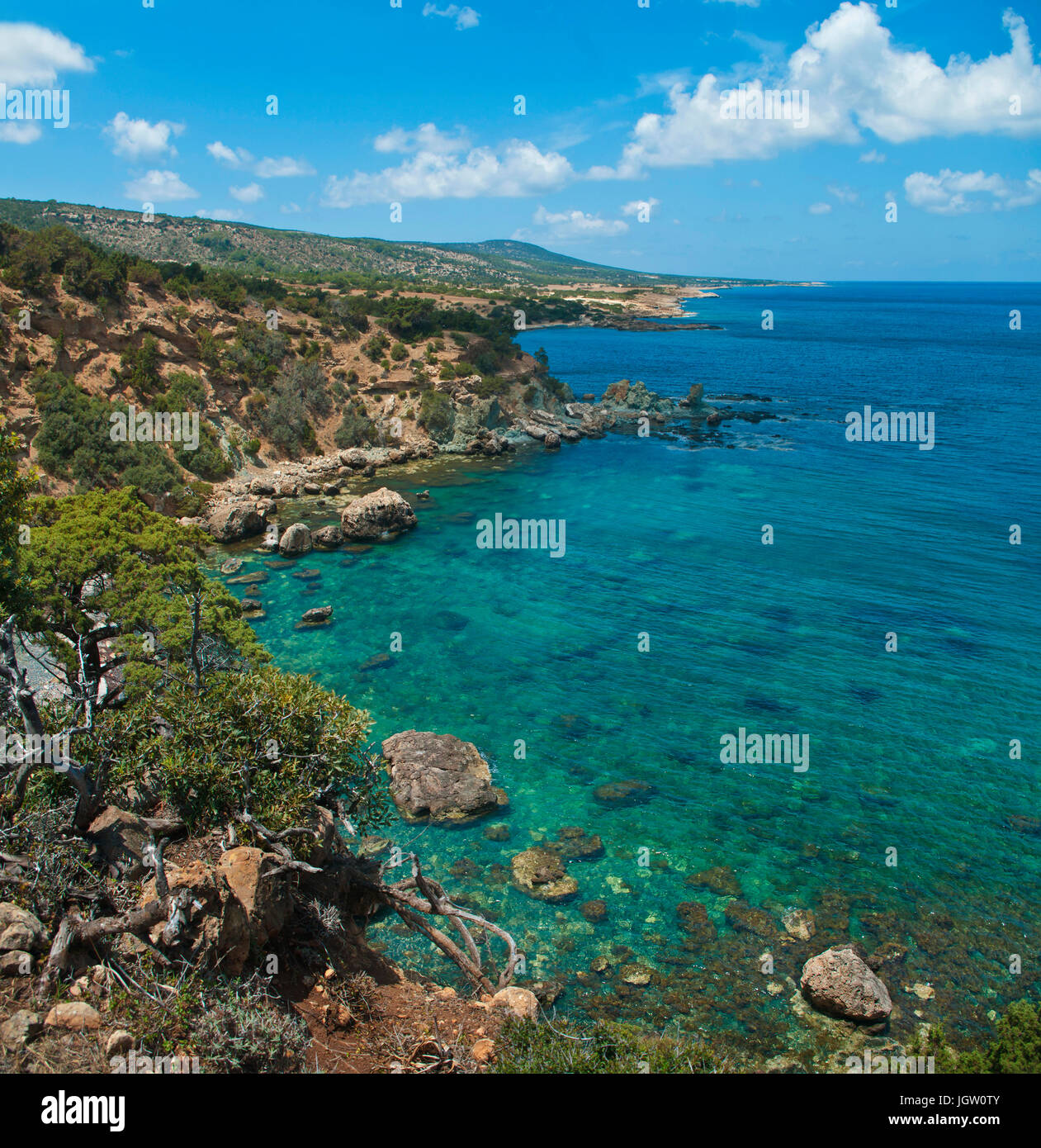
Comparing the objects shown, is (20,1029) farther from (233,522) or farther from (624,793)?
(233,522)

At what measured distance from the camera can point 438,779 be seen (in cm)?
2198

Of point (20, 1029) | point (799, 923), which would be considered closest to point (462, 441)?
point (799, 923)

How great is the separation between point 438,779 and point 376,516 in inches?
994

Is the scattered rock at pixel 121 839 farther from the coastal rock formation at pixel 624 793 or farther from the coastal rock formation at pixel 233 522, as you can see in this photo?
the coastal rock formation at pixel 233 522

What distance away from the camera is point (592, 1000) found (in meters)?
15.3

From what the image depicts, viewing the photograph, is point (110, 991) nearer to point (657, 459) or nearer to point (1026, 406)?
point (657, 459)

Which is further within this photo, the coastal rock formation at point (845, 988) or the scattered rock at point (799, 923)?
the scattered rock at point (799, 923)

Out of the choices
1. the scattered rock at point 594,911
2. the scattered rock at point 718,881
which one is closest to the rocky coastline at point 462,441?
the scattered rock at point 594,911

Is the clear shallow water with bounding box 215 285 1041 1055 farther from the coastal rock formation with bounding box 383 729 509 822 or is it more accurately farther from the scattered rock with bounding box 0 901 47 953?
the scattered rock with bounding box 0 901 47 953

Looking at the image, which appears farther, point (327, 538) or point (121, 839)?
point (327, 538)

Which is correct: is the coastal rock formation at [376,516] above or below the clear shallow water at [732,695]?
above

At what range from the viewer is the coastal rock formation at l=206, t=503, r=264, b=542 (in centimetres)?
4181

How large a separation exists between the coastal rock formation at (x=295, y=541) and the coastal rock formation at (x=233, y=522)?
8.72ft

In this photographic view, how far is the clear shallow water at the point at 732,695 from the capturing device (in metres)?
17.0
